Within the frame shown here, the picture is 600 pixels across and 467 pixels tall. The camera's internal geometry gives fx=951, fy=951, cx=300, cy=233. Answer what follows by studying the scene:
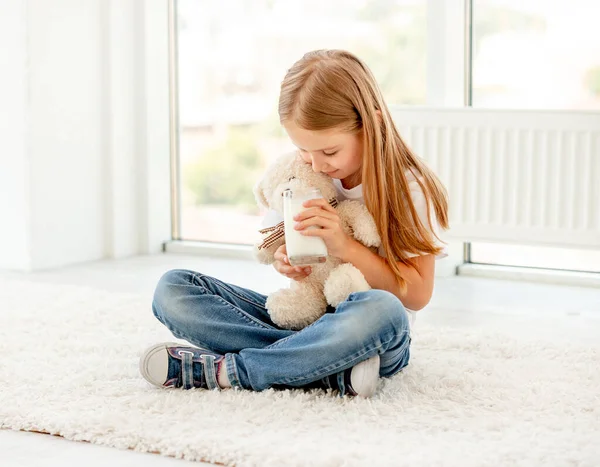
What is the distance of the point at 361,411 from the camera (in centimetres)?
154

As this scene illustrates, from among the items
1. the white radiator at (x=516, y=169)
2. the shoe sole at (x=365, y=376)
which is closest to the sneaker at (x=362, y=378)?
the shoe sole at (x=365, y=376)

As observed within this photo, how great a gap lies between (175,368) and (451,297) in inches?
46.4

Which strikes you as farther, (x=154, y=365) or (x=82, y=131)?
(x=82, y=131)

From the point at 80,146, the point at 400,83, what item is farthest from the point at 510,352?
the point at 80,146

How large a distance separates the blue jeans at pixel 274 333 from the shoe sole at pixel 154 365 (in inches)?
3.3

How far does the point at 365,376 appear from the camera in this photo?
1.58m

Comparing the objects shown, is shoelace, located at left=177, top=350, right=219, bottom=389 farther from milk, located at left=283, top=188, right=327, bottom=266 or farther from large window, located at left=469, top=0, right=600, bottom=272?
large window, located at left=469, top=0, right=600, bottom=272

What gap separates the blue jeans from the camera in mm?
1555

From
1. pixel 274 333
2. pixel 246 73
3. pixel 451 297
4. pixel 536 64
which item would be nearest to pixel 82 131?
pixel 246 73

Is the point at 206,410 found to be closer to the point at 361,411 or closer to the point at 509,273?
the point at 361,411

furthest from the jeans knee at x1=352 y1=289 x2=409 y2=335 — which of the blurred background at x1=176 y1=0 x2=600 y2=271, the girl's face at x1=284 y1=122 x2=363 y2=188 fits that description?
the blurred background at x1=176 y1=0 x2=600 y2=271

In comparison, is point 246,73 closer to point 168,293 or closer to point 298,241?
point 168,293

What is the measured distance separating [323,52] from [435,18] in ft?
4.42

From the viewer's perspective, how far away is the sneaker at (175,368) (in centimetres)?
165
